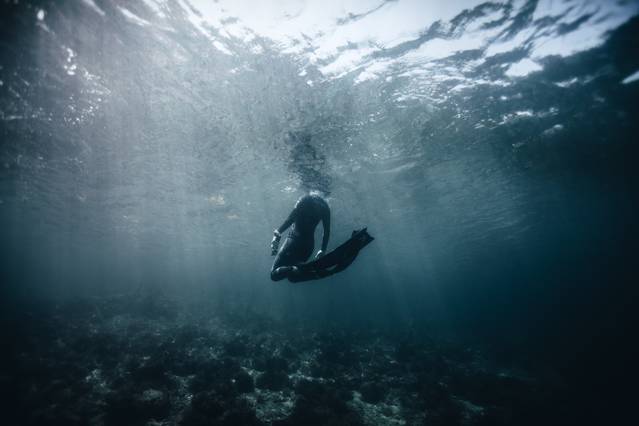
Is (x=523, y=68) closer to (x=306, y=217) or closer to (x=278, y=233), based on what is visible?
(x=306, y=217)

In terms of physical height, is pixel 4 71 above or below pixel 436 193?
above

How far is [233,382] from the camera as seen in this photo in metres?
12.6

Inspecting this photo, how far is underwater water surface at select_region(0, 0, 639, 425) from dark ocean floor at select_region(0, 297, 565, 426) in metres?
0.11

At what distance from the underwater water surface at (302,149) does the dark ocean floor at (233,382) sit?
107 millimetres

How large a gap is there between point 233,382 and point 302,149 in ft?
38.0

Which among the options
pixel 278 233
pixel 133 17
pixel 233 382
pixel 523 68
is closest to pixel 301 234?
pixel 278 233

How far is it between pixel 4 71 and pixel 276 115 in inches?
411

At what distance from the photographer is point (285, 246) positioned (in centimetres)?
788

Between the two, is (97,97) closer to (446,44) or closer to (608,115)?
(446,44)

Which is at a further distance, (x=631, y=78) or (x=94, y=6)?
(x=631, y=78)

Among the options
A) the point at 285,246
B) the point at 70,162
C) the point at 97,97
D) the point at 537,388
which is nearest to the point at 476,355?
the point at 537,388

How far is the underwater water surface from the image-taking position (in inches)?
354

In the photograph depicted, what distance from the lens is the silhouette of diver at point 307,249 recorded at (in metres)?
6.12

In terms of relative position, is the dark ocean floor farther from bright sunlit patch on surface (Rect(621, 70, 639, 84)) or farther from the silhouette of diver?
bright sunlit patch on surface (Rect(621, 70, 639, 84))
